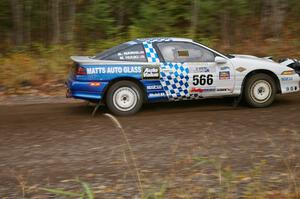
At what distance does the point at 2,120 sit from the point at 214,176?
18.2 ft

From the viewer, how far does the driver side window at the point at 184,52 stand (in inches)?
393

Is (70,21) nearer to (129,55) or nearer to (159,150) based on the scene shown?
(129,55)

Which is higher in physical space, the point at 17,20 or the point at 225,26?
the point at 17,20

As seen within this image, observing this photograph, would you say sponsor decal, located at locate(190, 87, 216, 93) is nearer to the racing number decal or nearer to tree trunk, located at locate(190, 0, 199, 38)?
the racing number decal

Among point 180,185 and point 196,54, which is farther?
point 196,54

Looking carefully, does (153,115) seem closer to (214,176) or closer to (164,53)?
(164,53)

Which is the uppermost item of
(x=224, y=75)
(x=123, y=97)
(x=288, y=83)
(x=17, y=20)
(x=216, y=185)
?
(x=17, y=20)

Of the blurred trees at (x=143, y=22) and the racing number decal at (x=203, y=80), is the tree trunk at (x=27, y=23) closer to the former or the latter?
the blurred trees at (x=143, y=22)

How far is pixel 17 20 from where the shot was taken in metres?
17.5

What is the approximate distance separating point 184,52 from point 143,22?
25.2ft

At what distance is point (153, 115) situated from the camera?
32.6 feet

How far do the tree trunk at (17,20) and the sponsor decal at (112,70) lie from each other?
837 centimetres

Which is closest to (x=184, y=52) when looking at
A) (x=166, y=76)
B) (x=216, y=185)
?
(x=166, y=76)

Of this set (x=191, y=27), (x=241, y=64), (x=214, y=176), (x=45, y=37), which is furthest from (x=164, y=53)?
(x=45, y=37)
